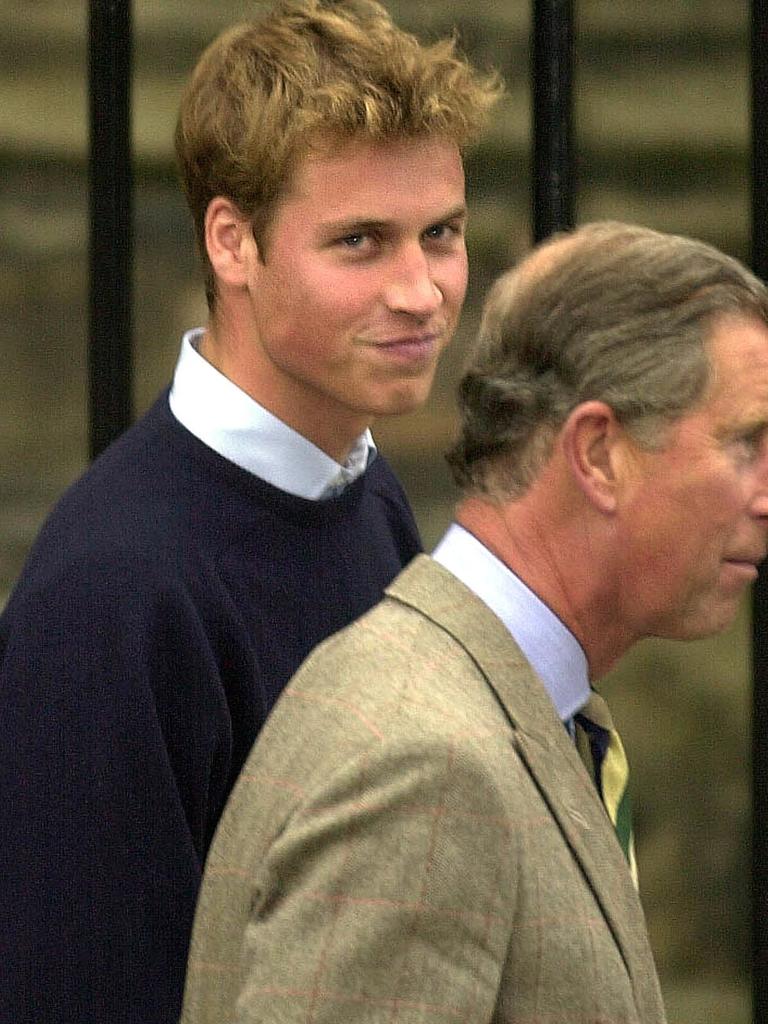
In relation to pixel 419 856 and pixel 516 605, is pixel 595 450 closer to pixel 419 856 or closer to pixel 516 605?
pixel 516 605

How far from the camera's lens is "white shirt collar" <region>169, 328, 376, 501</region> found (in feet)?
9.18

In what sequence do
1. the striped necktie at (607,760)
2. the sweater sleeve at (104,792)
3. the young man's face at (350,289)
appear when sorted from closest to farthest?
the striped necktie at (607,760) → the sweater sleeve at (104,792) → the young man's face at (350,289)

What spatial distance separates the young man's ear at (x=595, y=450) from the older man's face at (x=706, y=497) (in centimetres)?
2

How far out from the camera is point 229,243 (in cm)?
289

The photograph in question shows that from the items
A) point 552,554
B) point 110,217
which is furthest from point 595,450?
point 110,217

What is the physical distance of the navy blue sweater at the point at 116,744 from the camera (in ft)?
8.33

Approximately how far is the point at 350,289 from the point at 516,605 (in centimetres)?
70

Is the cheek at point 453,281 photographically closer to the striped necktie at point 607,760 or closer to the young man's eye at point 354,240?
the young man's eye at point 354,240

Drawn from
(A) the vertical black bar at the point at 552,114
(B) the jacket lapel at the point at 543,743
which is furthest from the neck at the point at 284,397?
(A) the vertical black bar at the point at 552,114

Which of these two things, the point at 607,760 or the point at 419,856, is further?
the point at 607,760

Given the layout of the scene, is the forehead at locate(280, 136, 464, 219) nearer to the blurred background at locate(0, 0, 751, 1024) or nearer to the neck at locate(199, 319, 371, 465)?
the neck at locate(199, 319, 371, 465)

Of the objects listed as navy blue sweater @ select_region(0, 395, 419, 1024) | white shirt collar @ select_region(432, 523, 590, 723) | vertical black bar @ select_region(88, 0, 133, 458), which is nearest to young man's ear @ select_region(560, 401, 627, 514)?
white shirt collar @ select_region(432, 523, 590, 723)

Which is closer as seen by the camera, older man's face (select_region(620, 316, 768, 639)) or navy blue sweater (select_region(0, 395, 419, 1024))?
older man's face (select_region(620, 316, 768, 639))

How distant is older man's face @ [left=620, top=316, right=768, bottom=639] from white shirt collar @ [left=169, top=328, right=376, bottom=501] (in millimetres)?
696
